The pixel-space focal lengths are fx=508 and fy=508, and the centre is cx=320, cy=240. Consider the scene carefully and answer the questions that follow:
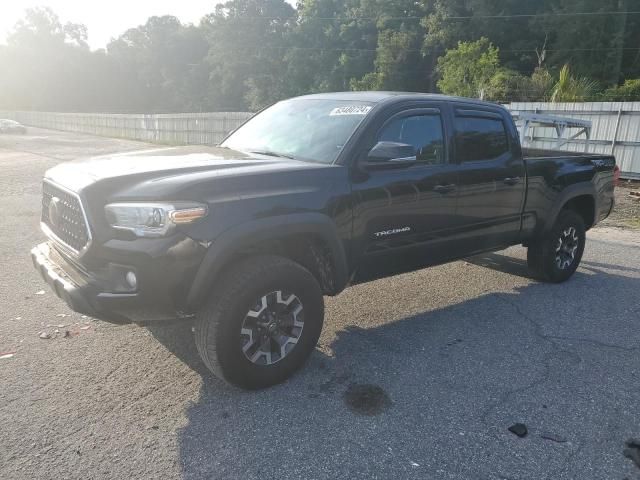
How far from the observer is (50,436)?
2.83 metres

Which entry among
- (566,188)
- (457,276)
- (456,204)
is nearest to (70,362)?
(456,204)

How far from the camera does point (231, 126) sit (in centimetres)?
2445

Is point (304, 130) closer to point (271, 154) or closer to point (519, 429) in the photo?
point (271, 154)

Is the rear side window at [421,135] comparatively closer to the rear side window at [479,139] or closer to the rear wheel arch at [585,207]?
the rear side window at [479,139]

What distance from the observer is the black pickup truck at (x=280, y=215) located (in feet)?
9.64

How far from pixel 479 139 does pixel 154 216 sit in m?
3.11

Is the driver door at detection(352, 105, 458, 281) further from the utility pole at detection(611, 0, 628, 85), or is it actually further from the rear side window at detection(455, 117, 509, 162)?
the utility pole at detection(611, 0, 628, 85)

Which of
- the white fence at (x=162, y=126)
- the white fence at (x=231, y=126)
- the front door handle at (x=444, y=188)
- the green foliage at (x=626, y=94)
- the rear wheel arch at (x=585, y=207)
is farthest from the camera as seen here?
the white fence at (x=162, y=126)

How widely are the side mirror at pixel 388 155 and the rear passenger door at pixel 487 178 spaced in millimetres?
861

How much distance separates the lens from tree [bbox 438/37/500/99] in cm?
2378

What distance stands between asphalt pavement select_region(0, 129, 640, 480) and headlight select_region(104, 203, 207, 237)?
3.66 feet

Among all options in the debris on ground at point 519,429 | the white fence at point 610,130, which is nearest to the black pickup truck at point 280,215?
the debris on ground at point 519,429

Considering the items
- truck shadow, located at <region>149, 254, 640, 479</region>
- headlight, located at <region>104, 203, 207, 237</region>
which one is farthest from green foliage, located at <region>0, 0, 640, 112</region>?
headlight, located at <region>104, 203, 207, 237</region>

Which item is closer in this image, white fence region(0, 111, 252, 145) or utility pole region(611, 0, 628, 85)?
white fence region(0, 111, 252, 145)
